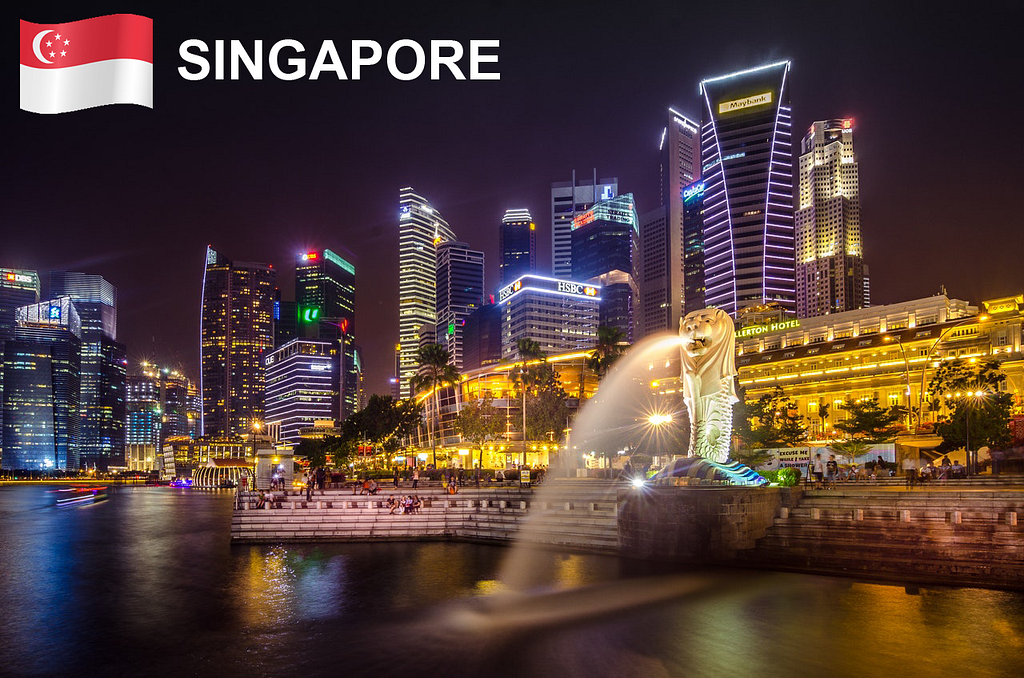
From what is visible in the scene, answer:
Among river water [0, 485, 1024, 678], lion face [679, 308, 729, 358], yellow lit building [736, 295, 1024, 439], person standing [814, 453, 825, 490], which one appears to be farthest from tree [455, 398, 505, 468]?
lion face [679, 308, 729, 358]

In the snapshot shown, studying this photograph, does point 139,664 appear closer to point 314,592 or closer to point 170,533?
point 314,592

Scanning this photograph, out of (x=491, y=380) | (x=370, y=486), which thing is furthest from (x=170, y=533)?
(x=491, y=380)

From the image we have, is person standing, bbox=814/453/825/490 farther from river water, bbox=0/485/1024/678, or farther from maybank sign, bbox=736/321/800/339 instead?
maybank sign, bbox=736/321/800/339

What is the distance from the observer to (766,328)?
133 metres

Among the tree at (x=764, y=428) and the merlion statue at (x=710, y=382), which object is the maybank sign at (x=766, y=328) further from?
the merlion statue at (x=710, y=382)

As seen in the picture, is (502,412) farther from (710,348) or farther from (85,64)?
(85,64)

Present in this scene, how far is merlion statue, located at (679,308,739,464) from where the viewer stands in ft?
108

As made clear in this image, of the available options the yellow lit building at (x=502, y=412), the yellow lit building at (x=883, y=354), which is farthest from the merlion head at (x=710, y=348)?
the yellow lit building at (x=502, y=412)

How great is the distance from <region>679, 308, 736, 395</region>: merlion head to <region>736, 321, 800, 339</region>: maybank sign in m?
104

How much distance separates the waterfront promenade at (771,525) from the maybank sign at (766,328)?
317 ft

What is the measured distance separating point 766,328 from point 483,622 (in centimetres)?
12228

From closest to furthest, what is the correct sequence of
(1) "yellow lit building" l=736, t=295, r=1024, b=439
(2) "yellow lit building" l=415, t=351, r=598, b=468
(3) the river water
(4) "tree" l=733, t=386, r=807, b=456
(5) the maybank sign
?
(3) the river water, (4) "tree" l=733, t=386, r=807, b=456, (1) "yellow lit building" l=736, t=295, r=1024, b=439, (2) "yellow lit building" l=415, t=351, r=598, b=468, (5) the maybank sign

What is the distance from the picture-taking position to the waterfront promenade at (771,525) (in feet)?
→ 82.5

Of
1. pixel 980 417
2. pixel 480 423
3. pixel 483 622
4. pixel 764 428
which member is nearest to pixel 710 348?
pixel 483 622
